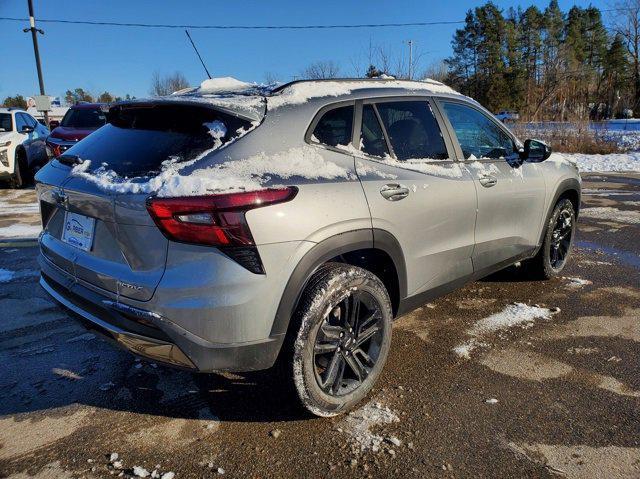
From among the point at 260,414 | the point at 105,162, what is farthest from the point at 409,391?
the point at 105,162

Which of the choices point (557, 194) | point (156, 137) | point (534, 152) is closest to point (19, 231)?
point (156, 137)

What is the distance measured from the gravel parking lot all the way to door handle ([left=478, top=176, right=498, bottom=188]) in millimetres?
1099

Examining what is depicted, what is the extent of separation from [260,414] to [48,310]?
242cm

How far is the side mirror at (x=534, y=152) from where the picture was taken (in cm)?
407

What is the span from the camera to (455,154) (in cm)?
351

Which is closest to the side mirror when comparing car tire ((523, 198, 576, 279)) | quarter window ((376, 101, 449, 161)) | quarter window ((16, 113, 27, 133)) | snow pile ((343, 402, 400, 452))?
car tire ((523, 198, 576, 279))

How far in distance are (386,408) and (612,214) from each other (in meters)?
7.09

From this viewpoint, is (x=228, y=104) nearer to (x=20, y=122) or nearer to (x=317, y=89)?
(x=317, y=89)

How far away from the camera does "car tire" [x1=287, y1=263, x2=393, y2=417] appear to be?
2463 millimetres

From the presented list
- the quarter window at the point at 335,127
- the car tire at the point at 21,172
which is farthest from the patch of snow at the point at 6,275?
the car tire at the point at 21,172

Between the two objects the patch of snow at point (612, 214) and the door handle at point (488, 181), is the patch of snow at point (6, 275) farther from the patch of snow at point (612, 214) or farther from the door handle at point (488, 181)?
the patch of snow at point (612, 214)

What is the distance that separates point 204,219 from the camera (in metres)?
2.15

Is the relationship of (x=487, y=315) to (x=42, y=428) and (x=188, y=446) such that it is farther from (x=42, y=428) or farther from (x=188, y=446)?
(x=42, y=428)

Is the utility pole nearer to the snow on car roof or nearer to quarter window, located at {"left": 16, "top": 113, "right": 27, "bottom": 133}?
quarter window, located at {"left": 16, "top": 113, "right": 27, "bottom": 133}
